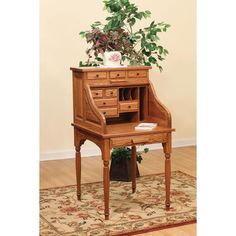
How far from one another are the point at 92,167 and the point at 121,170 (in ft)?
2.30

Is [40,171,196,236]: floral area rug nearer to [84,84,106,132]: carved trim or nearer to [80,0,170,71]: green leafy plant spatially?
[84,84,106,132]: carved trim

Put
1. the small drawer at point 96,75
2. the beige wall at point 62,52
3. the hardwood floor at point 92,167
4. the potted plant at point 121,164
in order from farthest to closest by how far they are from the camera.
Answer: the beige wall at point 62,52 < the hardwood floor at point 92,167 < the potted plant at point 121,164 < the small drawer at point 96,75

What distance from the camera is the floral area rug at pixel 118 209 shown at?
3711mm

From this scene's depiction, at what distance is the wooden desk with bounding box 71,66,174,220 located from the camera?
3.80 m

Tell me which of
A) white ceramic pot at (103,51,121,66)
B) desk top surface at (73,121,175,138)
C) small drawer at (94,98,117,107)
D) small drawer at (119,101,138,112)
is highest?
white ceramic pot at (103,51,121,66)

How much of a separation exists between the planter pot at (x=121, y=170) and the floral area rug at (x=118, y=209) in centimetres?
7

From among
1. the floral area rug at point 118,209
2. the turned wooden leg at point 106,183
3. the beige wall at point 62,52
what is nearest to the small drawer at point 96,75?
the turned wooden leg at point 106,183

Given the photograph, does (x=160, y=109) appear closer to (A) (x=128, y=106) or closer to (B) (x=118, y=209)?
(A) (x=128, y=106)

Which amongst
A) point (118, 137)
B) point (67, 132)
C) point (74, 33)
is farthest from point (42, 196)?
point (74, 33)

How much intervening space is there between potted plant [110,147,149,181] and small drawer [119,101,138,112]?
793mm

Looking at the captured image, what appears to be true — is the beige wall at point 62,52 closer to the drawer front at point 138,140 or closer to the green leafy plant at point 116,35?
the green leafy plant at point 116,35

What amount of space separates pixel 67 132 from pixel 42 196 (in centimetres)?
163

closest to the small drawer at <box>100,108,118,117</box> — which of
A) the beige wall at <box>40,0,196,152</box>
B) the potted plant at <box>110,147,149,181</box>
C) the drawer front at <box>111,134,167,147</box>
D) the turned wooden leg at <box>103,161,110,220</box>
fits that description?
the drawer front at <box>111,134,167,147</box>
